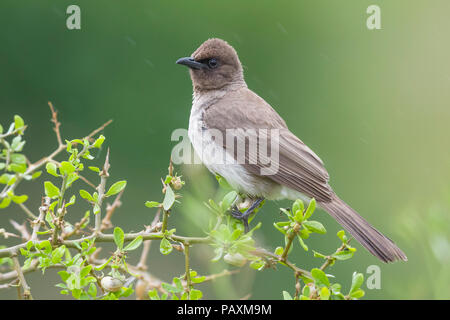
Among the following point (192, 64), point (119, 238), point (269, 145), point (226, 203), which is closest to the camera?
point (119, 238)

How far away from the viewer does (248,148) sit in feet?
12.2

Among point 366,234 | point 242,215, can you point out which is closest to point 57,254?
point 242,215

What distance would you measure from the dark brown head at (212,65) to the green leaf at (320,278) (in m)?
2.57

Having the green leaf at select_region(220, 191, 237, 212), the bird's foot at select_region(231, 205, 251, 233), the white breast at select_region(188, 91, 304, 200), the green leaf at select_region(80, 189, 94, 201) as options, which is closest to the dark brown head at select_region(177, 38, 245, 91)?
the white breast at select_region(188, 91, 304, 200)

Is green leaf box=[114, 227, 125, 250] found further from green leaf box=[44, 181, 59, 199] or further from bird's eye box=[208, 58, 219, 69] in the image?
bird's eye box=[208, 58, 219, 69]

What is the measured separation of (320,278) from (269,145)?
1.97m

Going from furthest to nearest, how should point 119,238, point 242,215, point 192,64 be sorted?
point 192,64 < point 242,215 < point 119,238

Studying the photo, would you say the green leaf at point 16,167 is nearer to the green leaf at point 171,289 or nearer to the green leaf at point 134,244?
the green leaf at point 134,244

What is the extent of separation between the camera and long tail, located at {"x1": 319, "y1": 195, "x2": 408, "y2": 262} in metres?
2.97

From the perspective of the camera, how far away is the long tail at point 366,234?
297cm

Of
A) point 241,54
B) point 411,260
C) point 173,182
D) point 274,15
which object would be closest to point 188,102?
point 241,54

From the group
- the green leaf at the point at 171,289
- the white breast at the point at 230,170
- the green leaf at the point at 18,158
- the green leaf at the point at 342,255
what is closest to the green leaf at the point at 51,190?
the green leaf at the point at 18,158

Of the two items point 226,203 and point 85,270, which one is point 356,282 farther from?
point 85,270

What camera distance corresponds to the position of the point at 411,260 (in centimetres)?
397
